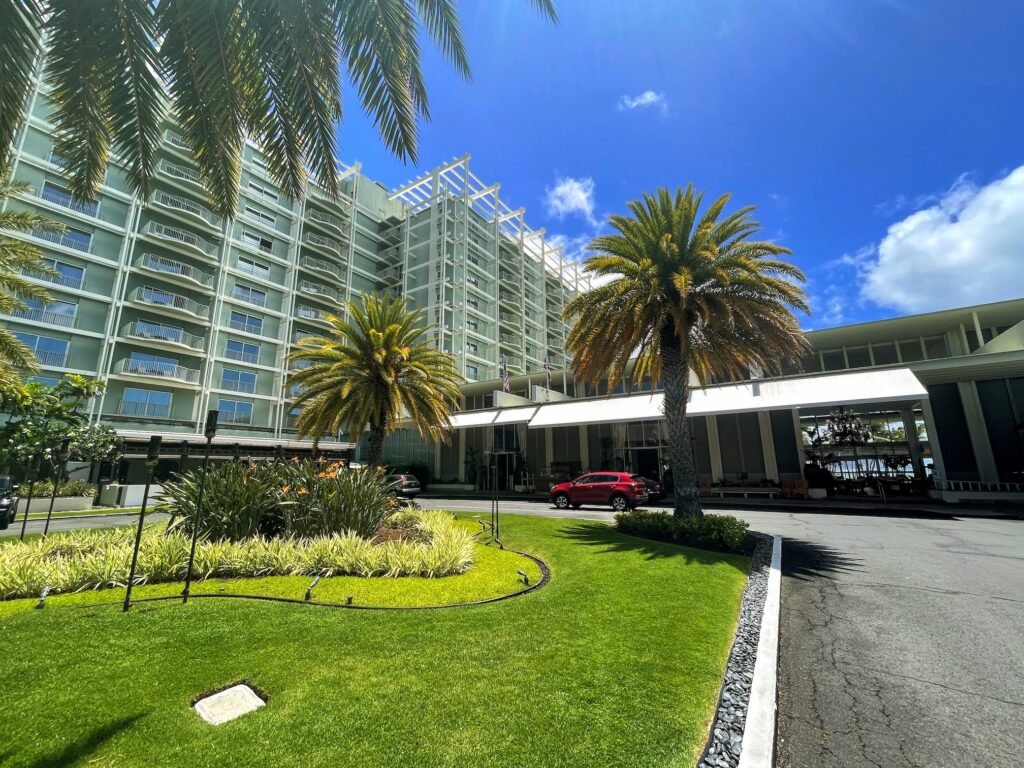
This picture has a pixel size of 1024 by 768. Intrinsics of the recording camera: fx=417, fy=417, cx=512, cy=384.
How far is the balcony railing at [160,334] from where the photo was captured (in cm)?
3334

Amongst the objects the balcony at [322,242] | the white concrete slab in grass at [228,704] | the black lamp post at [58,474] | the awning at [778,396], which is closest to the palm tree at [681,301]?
the awning at [778,396]

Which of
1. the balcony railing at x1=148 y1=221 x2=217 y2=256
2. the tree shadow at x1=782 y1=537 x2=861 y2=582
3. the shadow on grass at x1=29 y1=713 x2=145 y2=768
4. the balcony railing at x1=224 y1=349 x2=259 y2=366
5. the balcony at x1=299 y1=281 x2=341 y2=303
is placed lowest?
the tree shadow at x1=782 y1=537 x2=861 y2=582

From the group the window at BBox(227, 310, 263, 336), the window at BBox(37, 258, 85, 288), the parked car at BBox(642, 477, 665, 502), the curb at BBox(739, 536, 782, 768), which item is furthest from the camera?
the window at BBox(227, 310, 263, 336)

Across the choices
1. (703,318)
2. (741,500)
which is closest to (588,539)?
(703,318)

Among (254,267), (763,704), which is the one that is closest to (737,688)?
(763,704)

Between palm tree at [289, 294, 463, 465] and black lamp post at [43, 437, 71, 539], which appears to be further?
palm tree at [289, 294, 463, 465]

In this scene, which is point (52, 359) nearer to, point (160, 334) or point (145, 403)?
point (145, 403)

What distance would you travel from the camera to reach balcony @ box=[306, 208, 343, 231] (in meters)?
47.3

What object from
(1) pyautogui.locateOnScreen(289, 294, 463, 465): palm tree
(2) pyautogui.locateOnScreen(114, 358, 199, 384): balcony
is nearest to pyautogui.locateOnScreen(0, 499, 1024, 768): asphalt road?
(1) pyautogui.locateOnScreen(289, 294, 463, 465): palm tree

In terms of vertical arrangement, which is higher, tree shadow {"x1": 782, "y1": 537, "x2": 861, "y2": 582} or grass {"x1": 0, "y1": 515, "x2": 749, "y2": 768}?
grass {"x1": 0, "y1": 515, "x2": 749, "y2": 768}

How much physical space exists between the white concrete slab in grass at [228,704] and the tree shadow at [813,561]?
844 centimetres

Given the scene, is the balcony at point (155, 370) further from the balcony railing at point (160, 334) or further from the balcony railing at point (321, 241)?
the balcony railing at point (321, 241)

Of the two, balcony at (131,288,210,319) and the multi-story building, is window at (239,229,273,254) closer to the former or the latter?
the multi-story building

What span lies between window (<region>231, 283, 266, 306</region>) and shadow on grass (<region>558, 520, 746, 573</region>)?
4139 centimetres
